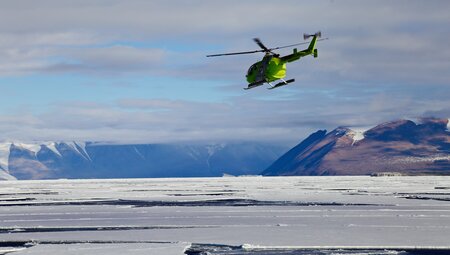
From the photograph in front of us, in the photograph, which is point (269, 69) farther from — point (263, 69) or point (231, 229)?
point (231, 229)

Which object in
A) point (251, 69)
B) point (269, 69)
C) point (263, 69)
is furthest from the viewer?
point (251, 69)

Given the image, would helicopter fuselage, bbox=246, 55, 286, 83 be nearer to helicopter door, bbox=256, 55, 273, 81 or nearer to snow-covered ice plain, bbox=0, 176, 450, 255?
helicopter door, bbox=256, 55, 273, 81

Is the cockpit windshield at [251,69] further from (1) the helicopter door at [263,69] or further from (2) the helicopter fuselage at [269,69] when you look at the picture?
(1) the helicopter door at [263,69]

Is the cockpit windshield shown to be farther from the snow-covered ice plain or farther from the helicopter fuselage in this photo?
the snow-covered ice plain

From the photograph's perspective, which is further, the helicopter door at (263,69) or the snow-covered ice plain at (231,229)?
the helicopter door at (263,69)

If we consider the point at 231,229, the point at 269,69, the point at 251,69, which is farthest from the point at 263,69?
the point at 231,229

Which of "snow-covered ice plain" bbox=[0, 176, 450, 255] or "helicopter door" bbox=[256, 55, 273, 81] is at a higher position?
"helicopter door" bbox=[256, 55, 273, 81]

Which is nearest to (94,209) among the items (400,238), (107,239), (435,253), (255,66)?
(255,66)

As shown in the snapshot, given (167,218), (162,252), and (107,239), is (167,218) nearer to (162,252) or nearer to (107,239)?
(107,239)

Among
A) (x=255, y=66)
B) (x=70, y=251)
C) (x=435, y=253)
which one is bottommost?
(x=435, y=253)

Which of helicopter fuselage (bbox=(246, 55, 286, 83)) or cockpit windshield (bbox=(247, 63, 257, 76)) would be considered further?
cockpit windshield (bbox=(247, 63, 257, 76))

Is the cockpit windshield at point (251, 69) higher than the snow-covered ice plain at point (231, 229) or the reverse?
higher
